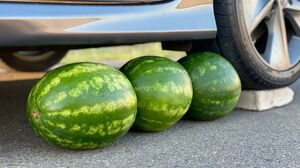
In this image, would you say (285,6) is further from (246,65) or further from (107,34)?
(107,34)

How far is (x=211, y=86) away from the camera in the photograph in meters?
2.22

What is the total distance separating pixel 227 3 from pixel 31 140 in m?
1.21

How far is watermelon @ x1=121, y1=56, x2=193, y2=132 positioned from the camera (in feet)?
6.37

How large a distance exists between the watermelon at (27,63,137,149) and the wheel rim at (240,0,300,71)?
1.01m

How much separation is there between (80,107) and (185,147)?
1.60 ft

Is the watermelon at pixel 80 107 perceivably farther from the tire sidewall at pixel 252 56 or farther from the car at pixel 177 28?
the tire sidewall at pixel 252 56

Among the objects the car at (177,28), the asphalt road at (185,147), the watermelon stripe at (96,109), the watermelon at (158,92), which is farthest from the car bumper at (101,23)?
the asphalt road at (185,147)

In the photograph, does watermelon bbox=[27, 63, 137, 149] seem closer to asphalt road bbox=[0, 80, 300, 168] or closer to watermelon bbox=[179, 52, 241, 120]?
asphalt road bbox=[0, 80, 300, 168]

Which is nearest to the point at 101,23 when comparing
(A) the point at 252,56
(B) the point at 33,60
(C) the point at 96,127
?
(C) the point at 96,127

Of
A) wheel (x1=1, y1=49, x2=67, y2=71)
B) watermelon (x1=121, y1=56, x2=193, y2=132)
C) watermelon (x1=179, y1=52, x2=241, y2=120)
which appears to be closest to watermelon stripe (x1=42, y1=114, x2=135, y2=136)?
watermelon (x1=121, y1=56, x2=193, y2=132)

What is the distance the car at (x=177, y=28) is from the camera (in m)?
1.71

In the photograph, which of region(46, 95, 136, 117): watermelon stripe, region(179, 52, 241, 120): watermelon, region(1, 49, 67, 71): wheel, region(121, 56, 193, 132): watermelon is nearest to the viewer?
region(46, 95, 136, 117): watermelon stripe

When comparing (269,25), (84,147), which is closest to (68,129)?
(84,147)

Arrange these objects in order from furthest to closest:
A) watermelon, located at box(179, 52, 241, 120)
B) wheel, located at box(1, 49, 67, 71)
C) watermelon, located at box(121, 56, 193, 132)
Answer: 1. wheel, located at box(1, 49, 67, 71)
2. watermelon, located at box(179, 52, 241, 120)
3. watermelon, located at box(121, 56, 193, 132)
